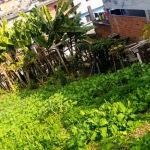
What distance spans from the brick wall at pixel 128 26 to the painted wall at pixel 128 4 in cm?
51

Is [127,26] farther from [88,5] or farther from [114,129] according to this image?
[88,5]

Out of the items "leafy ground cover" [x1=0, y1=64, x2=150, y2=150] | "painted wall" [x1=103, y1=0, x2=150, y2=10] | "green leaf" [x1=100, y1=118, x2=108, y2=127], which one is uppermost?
"painted wall" [x1=103, y1=0, x2=150, y2=10]

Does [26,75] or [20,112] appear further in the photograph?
[26,75]

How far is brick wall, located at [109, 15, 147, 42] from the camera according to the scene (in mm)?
13212

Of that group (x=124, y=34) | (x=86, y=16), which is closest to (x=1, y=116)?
(x=124, y=34)

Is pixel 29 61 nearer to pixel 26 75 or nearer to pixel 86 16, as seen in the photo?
pixel 26 75

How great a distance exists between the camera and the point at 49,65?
17.7 metres

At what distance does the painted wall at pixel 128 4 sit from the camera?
39.9 ft

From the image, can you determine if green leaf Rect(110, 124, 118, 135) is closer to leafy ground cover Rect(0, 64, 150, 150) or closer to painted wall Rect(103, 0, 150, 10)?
leafy ground cover Rect(0, 64, 150, 150)

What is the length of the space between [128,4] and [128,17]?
0.68 metres

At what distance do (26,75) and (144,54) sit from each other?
8.35 m

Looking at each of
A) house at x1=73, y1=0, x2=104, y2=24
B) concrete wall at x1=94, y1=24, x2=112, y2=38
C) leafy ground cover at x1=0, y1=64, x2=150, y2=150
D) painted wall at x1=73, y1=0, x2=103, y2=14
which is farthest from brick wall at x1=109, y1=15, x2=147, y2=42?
painted wall at x1=73, y1=0, x2=103, y2=14

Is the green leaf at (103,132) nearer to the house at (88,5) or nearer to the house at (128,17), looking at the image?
the house at (128,17)

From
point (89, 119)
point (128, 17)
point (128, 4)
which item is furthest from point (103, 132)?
point (128, 17)
